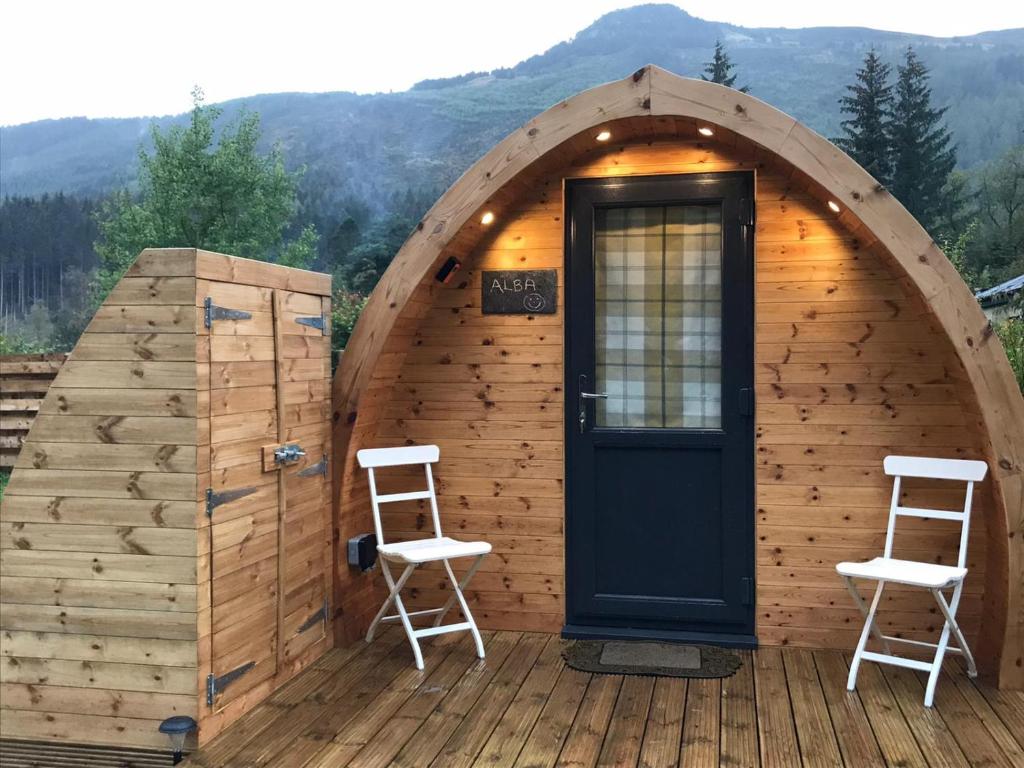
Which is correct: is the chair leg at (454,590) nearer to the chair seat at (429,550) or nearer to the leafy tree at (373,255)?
the chair seat at (429,550)

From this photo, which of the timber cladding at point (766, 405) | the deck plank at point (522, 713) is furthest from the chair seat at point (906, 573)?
the deck plank at point (522, 713)

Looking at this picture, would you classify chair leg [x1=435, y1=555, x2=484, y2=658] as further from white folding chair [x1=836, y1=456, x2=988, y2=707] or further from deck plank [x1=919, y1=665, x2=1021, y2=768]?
deck plank [x1=919, y1=665, x2=1021, y2=768]

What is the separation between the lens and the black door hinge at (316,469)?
409 cm

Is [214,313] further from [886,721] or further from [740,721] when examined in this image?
[886,721]

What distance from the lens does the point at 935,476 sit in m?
4.05

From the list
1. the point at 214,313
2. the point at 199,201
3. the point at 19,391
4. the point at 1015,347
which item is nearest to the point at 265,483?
the point at 214,313

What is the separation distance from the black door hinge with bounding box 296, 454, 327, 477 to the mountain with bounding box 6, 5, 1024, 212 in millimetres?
27360

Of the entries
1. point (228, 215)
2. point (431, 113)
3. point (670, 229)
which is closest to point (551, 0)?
point (431, 113)

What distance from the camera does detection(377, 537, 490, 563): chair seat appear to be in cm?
405

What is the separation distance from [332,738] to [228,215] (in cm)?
2178

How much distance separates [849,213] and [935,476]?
1.25 meters

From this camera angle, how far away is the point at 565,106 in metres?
4.11

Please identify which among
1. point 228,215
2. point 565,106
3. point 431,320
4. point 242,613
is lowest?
point 242,613

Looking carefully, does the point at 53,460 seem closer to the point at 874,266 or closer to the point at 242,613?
the point at 242,613
